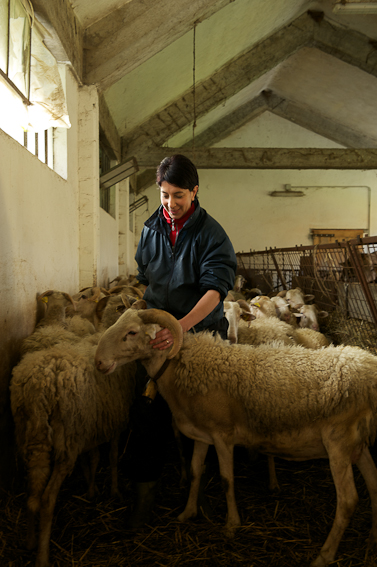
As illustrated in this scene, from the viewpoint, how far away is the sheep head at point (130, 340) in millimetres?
2195

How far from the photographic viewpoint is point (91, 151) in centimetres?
508

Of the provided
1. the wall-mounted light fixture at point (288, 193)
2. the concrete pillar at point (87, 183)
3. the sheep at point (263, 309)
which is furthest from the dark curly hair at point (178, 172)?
the wall-mounted light fixture at point (288, 193)

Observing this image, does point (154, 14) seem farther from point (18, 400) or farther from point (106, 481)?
point (106, 481)

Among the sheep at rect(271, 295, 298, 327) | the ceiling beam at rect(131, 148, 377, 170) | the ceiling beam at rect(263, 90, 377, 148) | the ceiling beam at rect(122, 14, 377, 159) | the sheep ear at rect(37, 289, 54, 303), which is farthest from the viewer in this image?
the ceiling beam at rect(263, 90, 377, 148)

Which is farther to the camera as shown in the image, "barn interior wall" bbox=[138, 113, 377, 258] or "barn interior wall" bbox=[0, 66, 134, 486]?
"barn interior wall" bbox=[138, 113, 377, 258]

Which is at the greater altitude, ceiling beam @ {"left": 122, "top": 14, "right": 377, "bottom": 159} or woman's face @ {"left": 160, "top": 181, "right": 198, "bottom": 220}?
ceiling beam @ {"left": 122, "top": 14, "right": 377, "bottom": 159}

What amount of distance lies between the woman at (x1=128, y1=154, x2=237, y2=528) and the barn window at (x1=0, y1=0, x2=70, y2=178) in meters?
1.49

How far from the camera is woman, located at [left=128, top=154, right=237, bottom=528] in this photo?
220 cm

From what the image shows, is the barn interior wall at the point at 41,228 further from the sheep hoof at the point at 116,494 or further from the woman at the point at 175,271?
the woman at the point at 175,271

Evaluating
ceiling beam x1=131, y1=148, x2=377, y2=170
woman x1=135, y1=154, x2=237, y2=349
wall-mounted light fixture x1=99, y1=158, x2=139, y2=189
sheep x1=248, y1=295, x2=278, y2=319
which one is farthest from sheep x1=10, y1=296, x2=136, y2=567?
ceiling beam x1=131, y1=148, x2=377, y2=170

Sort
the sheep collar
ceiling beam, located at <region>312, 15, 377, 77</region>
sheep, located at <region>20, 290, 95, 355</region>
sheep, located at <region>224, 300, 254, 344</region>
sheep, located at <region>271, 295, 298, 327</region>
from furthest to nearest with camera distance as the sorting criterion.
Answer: ceiling beam, located at <region>312, 15, 377, 77</region> → sheep, located at <region>271, 295, 298, 327</region> → sheep, located at <region>224, 300, 254, 344</region> → sheep, located at <region>20, 290, 95, 355</region> → the sheep collar

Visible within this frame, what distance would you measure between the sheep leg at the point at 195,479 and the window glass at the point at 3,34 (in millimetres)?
2814

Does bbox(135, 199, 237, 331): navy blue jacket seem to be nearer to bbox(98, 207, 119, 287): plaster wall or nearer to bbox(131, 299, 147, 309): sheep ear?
bbox(131, 299, 147, 309): sheep ear

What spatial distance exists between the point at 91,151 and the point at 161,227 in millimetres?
3140
